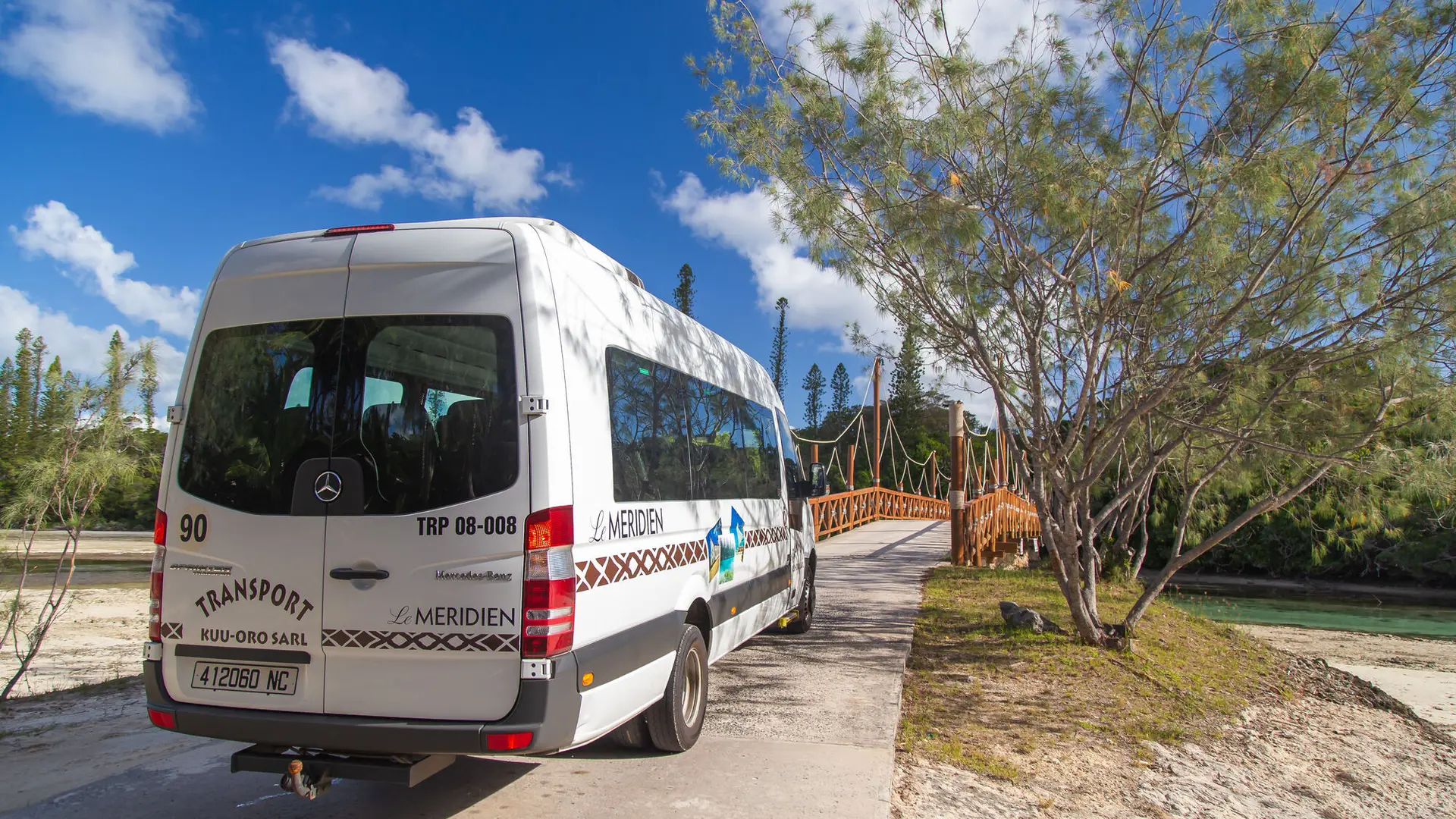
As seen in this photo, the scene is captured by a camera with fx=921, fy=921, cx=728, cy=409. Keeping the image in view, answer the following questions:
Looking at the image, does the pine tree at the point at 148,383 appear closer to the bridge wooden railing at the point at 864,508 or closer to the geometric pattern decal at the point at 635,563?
the geometric pattern decal at the point at 635,563

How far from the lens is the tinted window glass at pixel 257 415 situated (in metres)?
3.47

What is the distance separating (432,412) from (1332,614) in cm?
3387

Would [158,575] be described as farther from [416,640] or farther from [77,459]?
[77,459]

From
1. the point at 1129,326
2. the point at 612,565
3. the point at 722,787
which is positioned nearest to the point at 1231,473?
the point at 1129,326

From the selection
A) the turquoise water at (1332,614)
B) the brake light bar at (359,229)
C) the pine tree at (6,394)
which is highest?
the pine tree at (6,394)

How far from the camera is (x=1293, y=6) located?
6.09 meters

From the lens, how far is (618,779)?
4312 millimetres

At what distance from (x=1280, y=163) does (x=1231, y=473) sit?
3.95 meters

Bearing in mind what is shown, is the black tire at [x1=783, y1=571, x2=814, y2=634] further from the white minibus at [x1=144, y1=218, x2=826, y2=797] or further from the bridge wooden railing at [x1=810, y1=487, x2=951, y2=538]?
the bridge wooden railing at [x1=810, y1=487, x2=951, y2=538]

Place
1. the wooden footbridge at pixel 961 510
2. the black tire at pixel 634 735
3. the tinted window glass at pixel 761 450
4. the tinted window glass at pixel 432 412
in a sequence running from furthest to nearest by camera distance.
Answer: the wooden footbridge at pixel 961 510 → the tinted window glass at pixel 761 450 → the black tire at pixel 634 735 → the tinted window glass at pixel 432 412

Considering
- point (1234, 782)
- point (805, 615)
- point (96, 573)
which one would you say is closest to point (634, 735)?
point (1234, 782)

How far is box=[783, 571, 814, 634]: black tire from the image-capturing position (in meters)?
8.09

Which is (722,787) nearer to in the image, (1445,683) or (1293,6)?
(1293,6)

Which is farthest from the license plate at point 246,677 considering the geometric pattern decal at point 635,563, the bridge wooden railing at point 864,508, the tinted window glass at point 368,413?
the bridge wooden railing at point 864,508
